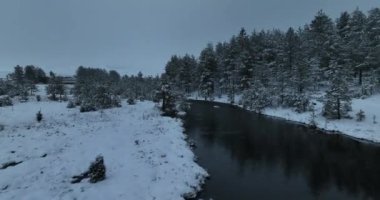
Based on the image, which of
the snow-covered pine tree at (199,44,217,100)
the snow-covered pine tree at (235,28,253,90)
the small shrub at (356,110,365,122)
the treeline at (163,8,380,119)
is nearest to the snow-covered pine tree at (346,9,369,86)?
the treeline at (163,8,380,119)

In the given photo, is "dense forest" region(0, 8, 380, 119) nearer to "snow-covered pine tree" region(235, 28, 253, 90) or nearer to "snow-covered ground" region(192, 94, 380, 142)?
"snow-covered pine tree" region(235, 28, 253, 90)

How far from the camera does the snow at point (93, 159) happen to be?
17094 millimetres

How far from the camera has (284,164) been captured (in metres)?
25.7

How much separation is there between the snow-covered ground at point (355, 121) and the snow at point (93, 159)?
867 inches

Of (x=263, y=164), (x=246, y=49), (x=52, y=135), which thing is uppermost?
(x=246, y=49)

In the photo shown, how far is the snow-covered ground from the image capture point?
118 ft

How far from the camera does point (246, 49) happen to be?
85.2m

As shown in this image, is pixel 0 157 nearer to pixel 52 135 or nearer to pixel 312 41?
pixel 52 135

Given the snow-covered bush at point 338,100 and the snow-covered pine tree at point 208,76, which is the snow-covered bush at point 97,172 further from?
the snow-covered pine tree at point 208,76

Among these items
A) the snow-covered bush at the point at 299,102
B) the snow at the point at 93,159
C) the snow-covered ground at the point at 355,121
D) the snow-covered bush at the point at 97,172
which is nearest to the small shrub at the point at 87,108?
the snow at the point at 93,159

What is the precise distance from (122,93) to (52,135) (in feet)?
232

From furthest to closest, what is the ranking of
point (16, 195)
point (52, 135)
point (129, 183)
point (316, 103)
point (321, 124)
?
point (316, 103)
point (321, 124)
point (52, 135)
point (129, 183)
point (16, 195)

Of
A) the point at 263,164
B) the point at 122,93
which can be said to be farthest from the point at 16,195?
the point at 122,93

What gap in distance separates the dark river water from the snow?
2535 mm
